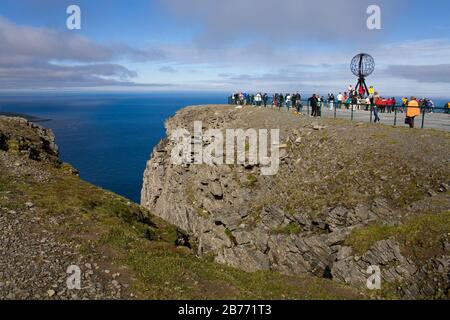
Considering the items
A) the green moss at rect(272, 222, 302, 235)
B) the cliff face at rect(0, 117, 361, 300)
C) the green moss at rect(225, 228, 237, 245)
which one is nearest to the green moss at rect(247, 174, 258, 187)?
the green moss at rect(225, 228, 237, 245)

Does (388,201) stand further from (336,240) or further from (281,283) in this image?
(281,283)

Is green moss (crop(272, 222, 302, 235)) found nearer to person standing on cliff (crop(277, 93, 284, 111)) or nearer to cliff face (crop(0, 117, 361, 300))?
cliff face (crop(0, 117, 361, 300))

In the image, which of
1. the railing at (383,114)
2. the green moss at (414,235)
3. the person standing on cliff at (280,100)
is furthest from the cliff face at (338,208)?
the person standing on cliff at (280,100)

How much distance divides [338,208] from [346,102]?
31.2 metres

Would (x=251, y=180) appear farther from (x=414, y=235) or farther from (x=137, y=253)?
(x=137, y=253)

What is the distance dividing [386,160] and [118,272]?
20.3 meters

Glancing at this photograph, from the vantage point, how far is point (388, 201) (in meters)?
23.0

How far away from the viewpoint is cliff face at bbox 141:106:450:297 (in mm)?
17484

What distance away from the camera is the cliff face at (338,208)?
57.4 feet

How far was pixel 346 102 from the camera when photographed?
51688mm

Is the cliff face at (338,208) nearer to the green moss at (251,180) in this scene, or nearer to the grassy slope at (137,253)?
the green moss at (251,180)

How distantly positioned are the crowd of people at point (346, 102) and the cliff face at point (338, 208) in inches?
134

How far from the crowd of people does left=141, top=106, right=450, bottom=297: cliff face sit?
11.1 feet
